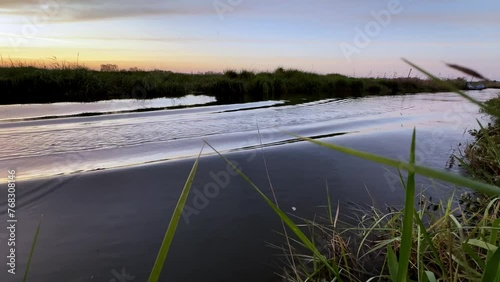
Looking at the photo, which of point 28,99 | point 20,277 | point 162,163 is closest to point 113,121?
point 162,163

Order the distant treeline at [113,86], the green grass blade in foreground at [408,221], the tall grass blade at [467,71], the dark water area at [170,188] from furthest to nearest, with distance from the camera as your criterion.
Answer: the distant treeline at [113,86] < the dark water area at [170,188] < the green grass blade in foreground at [408,221] < the tall grass blade at [467,71]

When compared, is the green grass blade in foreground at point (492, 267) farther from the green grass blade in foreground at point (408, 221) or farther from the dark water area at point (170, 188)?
the dark water area at point (170, 188)

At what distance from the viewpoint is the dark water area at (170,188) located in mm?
3055

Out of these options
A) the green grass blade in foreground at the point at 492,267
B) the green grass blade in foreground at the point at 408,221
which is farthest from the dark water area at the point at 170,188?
the green grass blade in foreground at the point at 492,267

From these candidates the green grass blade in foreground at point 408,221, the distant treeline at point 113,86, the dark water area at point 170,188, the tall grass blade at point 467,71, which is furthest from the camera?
the distant treeline at point 113,86

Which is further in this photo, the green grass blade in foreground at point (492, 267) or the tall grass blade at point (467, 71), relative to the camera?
the green grass blade in foreground at point (492, 267)

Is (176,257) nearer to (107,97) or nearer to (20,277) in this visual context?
(20,277)

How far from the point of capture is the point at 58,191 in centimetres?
438

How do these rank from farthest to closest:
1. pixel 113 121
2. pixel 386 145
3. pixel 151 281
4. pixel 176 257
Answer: pixel 113 121 < pixel 386 145 < pixel 176 257 < pixel 151 281

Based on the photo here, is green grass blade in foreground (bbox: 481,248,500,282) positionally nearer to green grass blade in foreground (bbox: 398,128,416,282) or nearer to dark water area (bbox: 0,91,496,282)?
green grass blade in foreground (bbox: 398,128,416,282)

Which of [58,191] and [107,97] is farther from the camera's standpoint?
[107,97]

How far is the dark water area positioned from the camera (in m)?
3.05

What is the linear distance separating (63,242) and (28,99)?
10.1 metres

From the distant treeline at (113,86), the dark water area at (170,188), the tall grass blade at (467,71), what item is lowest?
the dark water area at (170,188)
